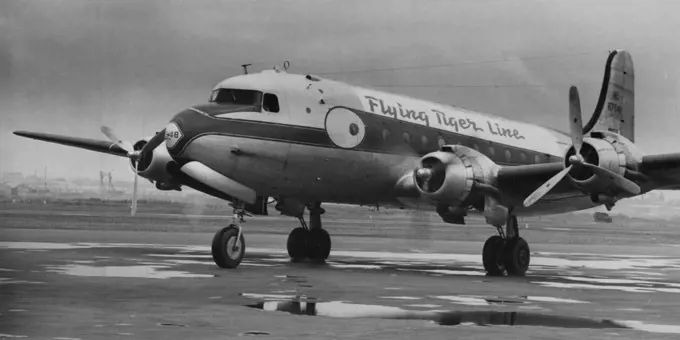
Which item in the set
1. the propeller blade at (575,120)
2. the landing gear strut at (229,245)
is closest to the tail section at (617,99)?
the propeller blade at (575,120)

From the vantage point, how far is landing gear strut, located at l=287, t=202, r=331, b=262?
23.3 m

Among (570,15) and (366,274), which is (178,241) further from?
(570,15)

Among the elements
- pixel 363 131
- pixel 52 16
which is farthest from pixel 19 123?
pixel 363 131

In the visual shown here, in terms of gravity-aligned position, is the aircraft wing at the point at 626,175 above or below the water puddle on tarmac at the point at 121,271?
above

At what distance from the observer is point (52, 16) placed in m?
13.2

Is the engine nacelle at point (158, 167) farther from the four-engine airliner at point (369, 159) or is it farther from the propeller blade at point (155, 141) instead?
the propeller blade at point (155, 141)

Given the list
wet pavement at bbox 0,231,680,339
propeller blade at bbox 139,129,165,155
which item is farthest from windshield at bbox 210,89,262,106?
wet pavement at bbox 0,231,680,339

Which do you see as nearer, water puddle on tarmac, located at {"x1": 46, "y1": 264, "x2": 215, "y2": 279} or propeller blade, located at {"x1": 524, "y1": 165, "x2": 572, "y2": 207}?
water puddle on tarmac, located at {"x1": 46, "y1": 264, "x2": 215, "y2": 279}

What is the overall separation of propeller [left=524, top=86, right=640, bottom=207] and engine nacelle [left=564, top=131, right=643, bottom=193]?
0.49 ft

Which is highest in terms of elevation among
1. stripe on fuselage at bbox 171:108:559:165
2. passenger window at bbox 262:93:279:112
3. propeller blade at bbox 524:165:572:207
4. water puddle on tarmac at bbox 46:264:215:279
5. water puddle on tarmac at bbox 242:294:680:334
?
passenger window at bbox 262:93:279:112

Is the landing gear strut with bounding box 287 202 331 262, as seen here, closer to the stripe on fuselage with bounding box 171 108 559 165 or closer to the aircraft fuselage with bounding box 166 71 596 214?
the aircraft fuselage with bounding box 166 71 596 214

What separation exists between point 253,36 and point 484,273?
25.0 ft

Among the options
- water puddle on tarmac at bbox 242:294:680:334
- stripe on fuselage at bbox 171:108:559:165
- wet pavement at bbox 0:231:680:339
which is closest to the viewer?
wet pavement at bbox 0:231:680:339

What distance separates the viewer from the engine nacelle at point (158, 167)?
20.4 meters
